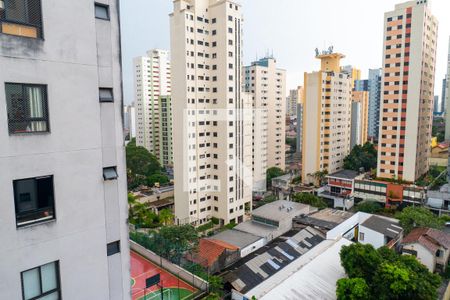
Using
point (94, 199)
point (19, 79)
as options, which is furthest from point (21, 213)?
point (19, 79)

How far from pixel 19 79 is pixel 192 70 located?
26455 mm

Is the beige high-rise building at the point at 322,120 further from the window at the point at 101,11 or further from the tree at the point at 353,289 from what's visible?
the window at the point at 101,11

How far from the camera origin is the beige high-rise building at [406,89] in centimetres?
3466

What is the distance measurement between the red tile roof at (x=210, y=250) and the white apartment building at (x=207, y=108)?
→ 364 inches

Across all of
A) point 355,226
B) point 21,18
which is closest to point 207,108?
point 355,226

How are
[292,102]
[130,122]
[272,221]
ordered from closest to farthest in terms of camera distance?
[272,221], [130,122], [292,102]

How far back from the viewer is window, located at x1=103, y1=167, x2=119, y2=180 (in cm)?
411

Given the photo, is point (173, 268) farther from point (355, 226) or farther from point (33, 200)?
point (355, 226)

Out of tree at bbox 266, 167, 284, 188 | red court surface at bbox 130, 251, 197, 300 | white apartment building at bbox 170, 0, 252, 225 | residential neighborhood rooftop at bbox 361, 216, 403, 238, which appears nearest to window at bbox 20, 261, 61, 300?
red court surface at bbox 130, 251, 197, 300

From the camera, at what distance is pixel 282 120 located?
2023 inches

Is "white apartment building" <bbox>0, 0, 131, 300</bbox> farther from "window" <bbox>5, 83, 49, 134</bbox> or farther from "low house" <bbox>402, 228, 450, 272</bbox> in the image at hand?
"low house" <bbox>402, 228, 450, 272</bbox>

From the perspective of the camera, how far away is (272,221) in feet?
80.3

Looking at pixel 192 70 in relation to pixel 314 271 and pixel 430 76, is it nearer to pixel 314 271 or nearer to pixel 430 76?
pixel 314 271

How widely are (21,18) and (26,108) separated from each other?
0.94 metres
